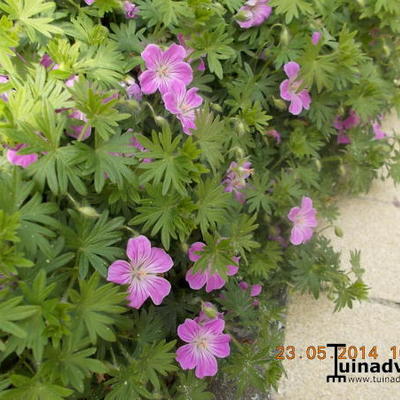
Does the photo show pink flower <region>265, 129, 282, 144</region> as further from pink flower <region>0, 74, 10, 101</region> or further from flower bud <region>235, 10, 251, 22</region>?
pink flower <region>0, 74, 10, 101</region>

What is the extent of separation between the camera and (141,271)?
1.31m

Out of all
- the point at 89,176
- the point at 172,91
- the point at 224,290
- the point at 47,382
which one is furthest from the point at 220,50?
the point at 47,382

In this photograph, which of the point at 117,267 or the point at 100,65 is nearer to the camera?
the point at 117,267

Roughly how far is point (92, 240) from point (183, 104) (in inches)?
20.6

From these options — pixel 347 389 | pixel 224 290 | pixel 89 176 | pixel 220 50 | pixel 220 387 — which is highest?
pixel 220 50

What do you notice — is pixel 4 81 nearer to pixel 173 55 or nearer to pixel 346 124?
pixel 173 55

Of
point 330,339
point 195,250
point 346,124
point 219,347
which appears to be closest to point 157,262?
point 195,250

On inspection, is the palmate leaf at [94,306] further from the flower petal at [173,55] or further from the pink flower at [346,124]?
the pink flower at [346,124]

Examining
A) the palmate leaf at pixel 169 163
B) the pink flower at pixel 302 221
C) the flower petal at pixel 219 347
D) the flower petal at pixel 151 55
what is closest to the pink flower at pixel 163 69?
the flower petal at pixel 151 55

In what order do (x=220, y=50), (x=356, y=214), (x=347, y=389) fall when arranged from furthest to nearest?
(x=356, y=214) < (x=347, y=389) < (x=220, y=50)

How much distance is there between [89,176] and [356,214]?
160cm

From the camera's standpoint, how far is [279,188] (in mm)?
1908

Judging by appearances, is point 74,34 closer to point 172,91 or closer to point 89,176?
point 172,91
